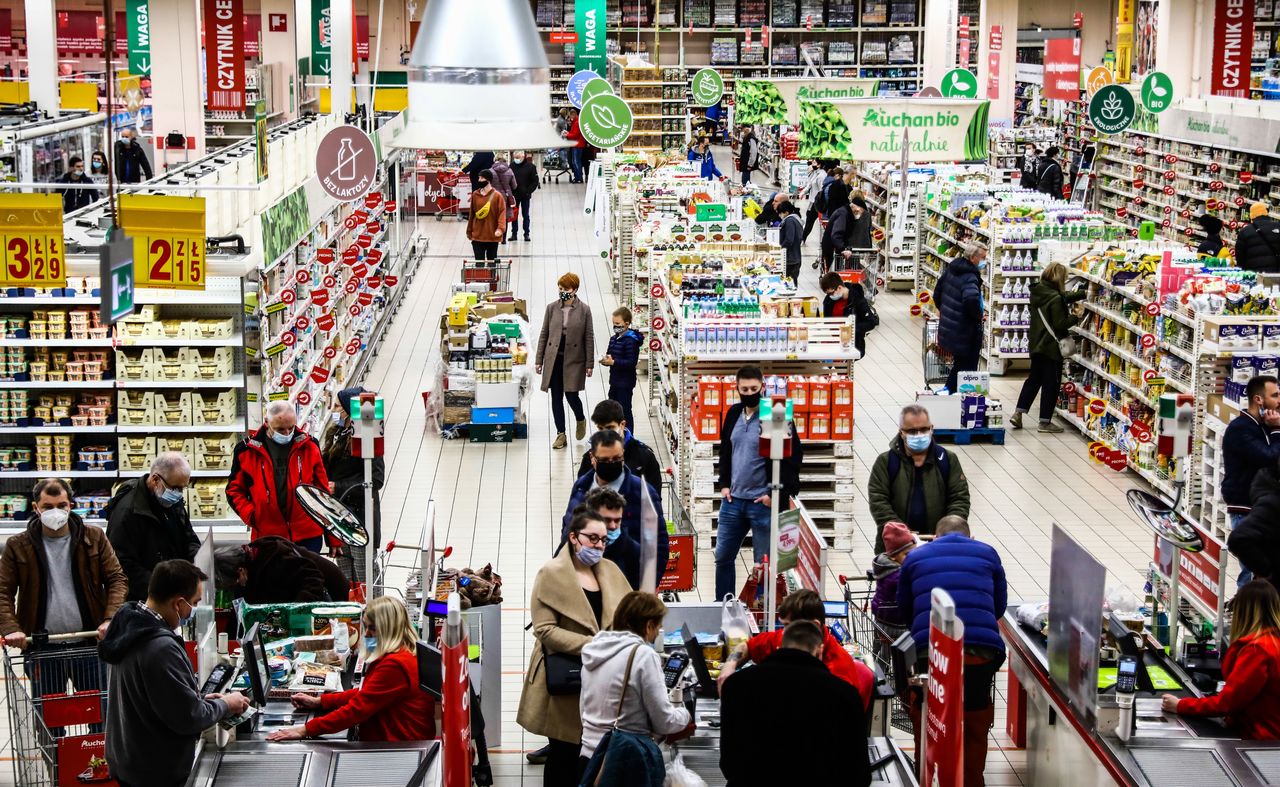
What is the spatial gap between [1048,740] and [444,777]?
100 inches

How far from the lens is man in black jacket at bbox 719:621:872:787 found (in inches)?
188

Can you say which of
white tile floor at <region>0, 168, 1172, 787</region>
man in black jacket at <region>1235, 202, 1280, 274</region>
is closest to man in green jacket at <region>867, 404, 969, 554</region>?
white tile floor at <region>0, 168, 1172, 787</region>

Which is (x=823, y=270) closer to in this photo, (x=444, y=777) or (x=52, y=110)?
(x=52, y=110)

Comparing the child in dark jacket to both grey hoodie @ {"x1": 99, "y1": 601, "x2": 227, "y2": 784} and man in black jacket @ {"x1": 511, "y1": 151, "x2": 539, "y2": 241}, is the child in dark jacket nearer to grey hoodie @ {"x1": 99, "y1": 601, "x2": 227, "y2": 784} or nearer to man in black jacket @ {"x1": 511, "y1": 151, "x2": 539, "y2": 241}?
grey hoodie @ {"x1": 99, "y1": 601, "x2": 227, "y2": 784}

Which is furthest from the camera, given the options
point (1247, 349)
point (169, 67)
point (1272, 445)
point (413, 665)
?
point (169, 67)

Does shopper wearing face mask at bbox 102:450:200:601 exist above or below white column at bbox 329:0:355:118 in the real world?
below

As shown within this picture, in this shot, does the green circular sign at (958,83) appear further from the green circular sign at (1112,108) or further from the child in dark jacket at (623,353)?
the child in dark jacket at (623,353)

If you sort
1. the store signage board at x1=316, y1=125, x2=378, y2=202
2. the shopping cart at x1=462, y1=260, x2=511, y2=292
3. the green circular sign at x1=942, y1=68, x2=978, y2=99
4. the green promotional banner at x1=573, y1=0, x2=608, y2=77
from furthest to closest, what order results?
the green promotional banner at x1=573, y1=0, x2=608, y2=77
the green circular sign at x1=942, y1=68, x2=978, y2=99
the shopping cart at x1=462, y1=260, x2=511, y2=292
the store signage board at x1=316, y1=125, x2=378, y2=202

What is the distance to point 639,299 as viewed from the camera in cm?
1590

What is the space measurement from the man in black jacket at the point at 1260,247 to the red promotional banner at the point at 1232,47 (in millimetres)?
6136

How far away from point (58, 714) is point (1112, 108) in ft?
50.1

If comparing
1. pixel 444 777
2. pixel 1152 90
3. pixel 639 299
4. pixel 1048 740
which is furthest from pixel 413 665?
pixel 1152 90

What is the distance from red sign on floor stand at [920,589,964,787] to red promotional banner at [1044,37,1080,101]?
691 inches

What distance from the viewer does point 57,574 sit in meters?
7.23
